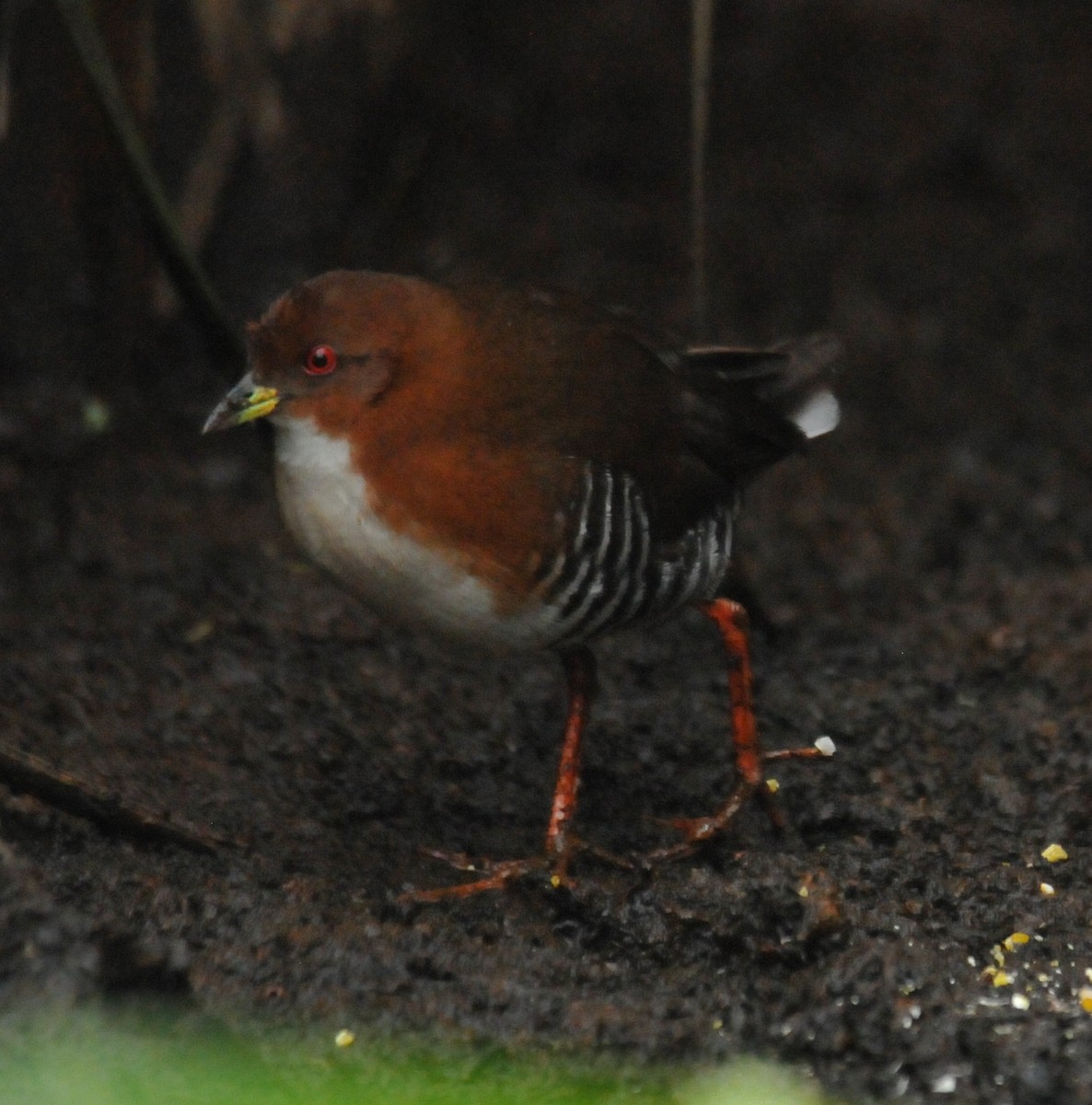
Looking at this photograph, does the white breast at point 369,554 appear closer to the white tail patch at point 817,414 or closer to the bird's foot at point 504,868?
the bird's foot at point 504,868

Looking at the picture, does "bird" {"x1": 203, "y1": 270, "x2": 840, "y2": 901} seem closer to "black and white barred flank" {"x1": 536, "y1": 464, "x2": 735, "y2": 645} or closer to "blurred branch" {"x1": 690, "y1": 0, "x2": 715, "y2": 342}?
"black and white barred flank" {"x1": 536, "y1": 464, "x2": 735, "y2": 645}

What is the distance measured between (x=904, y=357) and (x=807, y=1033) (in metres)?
4.33

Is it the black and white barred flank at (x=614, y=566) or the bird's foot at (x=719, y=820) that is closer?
the black and white barred flank at (x=614, y=566)

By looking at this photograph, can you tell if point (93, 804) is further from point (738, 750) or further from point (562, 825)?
point (738, 750)

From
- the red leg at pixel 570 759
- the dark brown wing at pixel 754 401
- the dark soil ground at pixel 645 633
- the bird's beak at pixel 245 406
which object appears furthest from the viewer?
the dark brown wing at pixel 754 401

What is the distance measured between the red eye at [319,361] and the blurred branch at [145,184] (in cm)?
151

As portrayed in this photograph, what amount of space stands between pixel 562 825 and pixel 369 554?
78cm

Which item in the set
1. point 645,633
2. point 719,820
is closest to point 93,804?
point 719,820

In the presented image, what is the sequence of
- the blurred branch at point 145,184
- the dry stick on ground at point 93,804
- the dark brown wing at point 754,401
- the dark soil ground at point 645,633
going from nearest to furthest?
the dark soil ground at point 645,633 < the dry stick on ground at point 93,804 < the dark brown wing at point 754,401 < the blurred branch at point 145,184

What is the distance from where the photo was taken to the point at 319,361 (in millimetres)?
3832

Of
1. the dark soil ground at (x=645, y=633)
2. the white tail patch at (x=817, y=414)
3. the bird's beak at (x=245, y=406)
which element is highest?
the bird's beak at (x=245, y=406)

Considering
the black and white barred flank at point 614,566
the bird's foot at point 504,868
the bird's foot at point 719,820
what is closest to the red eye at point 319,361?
the black and white barred flank at point 614,566

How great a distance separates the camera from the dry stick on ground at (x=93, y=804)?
3617 millimetres

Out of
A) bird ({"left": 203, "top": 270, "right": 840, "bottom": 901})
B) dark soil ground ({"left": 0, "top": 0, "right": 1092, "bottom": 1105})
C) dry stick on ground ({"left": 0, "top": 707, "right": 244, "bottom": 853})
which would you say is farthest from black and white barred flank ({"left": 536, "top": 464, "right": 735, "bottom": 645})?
dry stick on ground ({"left": 0, "top": 707, "right": 244, "bottom": 853})
